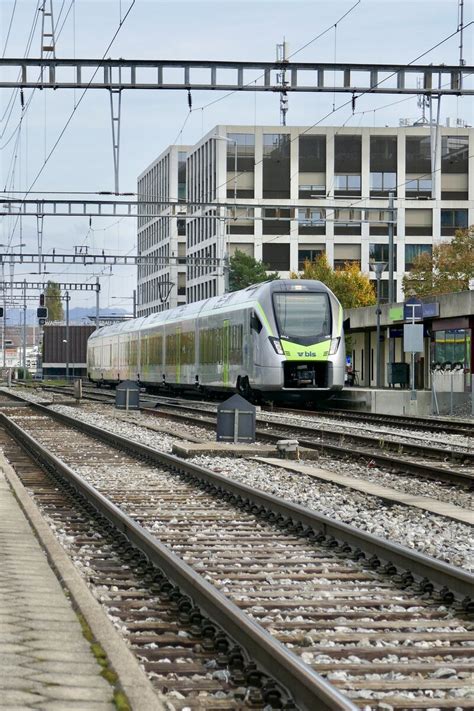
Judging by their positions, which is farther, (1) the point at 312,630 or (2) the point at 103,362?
(2) the point at 103,362

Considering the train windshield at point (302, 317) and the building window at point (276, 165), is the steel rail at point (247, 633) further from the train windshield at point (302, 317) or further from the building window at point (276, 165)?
the building window at point (276, 165)

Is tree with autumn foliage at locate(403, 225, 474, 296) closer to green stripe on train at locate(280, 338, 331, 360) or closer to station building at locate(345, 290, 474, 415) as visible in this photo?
station building at locate(345, 290, 474, 415)

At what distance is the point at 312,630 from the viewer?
6516 mm

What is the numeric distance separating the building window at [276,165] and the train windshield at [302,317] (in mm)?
69554

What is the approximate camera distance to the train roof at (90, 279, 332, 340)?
34.3m

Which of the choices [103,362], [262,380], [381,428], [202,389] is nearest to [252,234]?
[103,362]

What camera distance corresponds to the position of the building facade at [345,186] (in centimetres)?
10100

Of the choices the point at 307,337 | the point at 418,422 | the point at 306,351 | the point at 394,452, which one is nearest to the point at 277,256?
the point at 307,337

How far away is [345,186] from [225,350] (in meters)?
65.6

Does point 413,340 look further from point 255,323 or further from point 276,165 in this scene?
point 276,165

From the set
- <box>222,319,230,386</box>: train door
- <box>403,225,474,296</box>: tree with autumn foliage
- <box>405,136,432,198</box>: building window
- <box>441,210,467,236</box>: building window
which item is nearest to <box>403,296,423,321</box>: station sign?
<box>222,319,230,386</box>: train door

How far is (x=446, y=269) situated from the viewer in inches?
2872

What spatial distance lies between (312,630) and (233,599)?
3.31 feet

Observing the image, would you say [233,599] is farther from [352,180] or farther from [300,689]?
[352,180]
